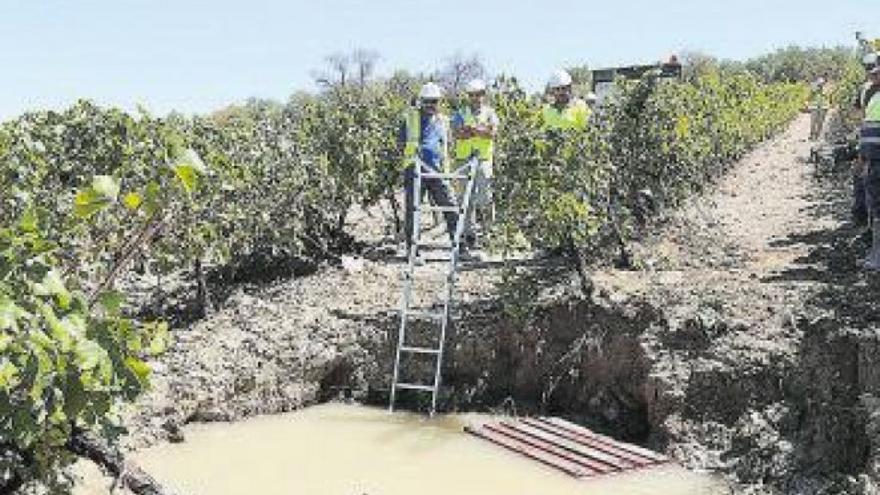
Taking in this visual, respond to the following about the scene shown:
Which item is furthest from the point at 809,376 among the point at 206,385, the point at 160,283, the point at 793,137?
the point at 793,137

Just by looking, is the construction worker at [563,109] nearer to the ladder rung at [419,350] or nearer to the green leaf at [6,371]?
the ladder rung at [419,350]

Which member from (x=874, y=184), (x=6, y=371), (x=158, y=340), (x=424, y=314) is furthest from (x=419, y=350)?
(x=6, y=371)

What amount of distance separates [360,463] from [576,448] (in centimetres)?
145

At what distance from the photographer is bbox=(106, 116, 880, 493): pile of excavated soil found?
7.20 m

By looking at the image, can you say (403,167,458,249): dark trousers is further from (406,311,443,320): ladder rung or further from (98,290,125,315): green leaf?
(98,290,125,315): green leaf

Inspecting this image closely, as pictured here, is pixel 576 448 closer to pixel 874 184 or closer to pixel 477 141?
pixel 874 184

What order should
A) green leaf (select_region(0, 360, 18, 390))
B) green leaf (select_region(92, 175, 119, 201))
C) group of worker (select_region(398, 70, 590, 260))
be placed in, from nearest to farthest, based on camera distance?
1. green leaf (select_region(0, 360, 18, 390))
2. green leaf (select_region(92, 175, 119, 201))
3. group of worker (select_region(398, 70, 590, 260))

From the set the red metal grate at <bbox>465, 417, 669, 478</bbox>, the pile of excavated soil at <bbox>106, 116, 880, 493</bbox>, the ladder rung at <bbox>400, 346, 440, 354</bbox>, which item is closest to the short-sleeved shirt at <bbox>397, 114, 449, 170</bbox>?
the pile of excavated soil at <bbox>106, 116, 880, 493</bbox>

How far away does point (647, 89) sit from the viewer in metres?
10.4

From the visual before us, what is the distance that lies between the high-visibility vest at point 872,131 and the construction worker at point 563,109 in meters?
2.17

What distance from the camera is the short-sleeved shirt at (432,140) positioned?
1037cm

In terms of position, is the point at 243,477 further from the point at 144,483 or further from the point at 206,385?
the point at 144,483

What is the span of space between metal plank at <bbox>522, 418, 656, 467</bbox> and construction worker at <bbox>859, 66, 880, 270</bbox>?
2.49m

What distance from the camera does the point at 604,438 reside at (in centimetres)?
795
